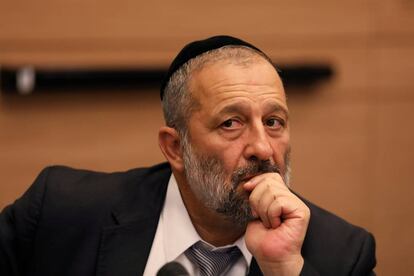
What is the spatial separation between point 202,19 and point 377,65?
90 centimetres

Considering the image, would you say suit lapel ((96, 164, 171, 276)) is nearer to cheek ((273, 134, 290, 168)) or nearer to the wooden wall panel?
cheek ((273, 134, 290, 168))

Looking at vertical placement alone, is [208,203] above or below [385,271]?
above

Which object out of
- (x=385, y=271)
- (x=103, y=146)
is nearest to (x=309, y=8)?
(x=103, y=146)

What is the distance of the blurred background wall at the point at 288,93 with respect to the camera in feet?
9.20

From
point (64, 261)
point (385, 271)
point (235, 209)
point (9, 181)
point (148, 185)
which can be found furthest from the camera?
point (385, 271)

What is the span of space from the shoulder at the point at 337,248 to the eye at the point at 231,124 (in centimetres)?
43

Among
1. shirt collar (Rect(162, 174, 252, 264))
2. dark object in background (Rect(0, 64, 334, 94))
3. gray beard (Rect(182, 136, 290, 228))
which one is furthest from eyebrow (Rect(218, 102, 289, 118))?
dark object in background (Rect(0, 64, 334, 94))

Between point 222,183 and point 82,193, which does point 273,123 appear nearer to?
point 222,183

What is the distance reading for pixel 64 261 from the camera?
1.83 m

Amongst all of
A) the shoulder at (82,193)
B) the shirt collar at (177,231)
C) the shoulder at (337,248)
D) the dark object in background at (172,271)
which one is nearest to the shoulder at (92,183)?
the shoulder at (82,193)

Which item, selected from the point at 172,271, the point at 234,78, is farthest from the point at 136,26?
the point at 172,271

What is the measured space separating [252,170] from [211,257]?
13.1 inches

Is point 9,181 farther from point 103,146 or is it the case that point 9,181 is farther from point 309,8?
point 309,8

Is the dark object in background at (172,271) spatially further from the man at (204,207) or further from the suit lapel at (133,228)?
the suit lapel at (133,228)
